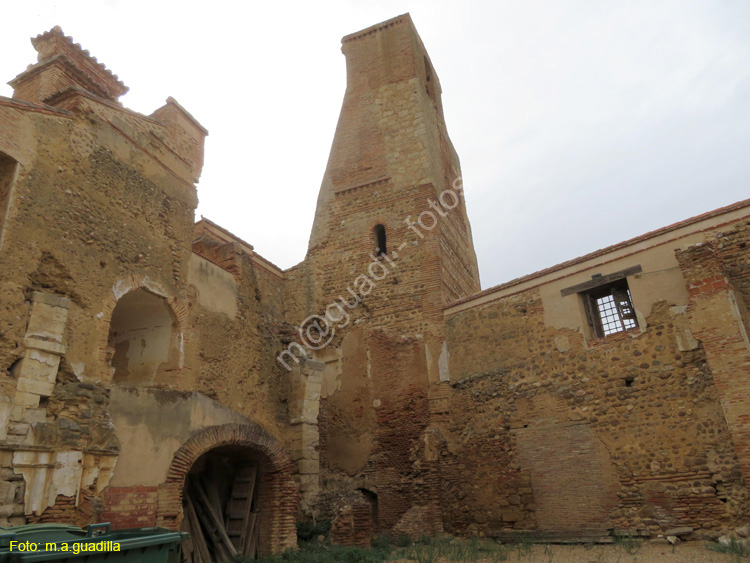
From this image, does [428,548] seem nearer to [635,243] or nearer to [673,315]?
[673,315]

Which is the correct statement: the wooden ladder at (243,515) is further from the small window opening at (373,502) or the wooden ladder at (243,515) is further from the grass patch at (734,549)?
the grass patch at (734,549)

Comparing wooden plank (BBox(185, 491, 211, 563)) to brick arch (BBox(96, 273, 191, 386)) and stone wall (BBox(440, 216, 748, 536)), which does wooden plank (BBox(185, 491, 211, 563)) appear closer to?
brick arch (BBox(96, 273, 191, 386))

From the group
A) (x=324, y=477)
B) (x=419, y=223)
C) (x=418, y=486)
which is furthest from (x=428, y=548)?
(x=419, y=223)

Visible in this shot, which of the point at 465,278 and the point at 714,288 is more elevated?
the point at 465,278

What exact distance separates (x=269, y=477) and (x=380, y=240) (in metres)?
6.07

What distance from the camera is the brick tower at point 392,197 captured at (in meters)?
12.6

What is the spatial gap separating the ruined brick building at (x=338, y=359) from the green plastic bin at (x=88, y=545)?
1.46 meters

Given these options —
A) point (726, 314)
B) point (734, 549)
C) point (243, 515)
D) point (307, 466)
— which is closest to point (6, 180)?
point (243, 515)

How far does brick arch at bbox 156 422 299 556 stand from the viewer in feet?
28.5

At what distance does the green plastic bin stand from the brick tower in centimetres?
740

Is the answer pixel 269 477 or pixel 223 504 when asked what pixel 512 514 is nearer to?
pixel 269 477

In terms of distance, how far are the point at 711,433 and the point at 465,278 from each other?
24.8ft

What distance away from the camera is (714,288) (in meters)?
8.12

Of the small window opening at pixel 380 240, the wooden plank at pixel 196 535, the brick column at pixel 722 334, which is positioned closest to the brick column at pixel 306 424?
the wooden plank at pixel 196 535
